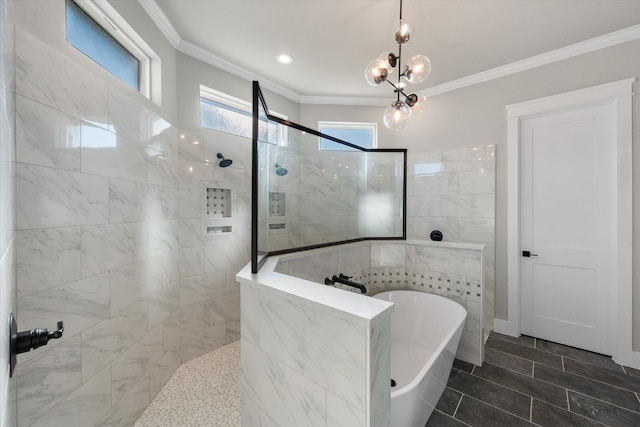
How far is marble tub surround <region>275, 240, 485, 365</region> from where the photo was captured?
7.08ft

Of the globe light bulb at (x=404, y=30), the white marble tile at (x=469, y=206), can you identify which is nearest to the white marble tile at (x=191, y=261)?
the globe light bulb at (x=404, y=30)

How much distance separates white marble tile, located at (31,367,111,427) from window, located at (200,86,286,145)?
6.27 feet

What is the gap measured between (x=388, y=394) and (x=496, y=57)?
9.87ft

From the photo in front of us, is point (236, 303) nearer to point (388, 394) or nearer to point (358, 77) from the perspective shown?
point (388, 394)

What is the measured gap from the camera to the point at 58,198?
1.13 m

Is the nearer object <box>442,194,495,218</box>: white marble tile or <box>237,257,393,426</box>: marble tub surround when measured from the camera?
<box>237,257,393,426</box>: marble tub surround

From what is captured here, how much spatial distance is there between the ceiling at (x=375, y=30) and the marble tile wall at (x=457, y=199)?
93 cm

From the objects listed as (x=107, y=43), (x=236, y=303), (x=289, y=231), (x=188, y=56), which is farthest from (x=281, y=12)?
(x=236, y=303)

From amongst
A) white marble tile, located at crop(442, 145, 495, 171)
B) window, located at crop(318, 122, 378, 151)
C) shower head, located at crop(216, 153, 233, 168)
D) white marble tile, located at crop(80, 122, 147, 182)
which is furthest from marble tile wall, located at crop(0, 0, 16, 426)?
white marble tile, located at crop(442, 145, 495, 171)

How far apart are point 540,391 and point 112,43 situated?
373 centimetres

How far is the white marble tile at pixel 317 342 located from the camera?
882 mm

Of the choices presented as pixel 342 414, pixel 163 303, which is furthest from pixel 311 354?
pixel 163 303

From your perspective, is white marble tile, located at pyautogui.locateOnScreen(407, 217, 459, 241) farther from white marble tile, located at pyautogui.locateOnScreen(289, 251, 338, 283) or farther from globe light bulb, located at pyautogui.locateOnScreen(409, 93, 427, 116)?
globe light bulb, located at pyautogui.locateOnScreen(409, 93, 427, 116)

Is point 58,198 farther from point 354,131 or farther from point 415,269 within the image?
point 354,131
